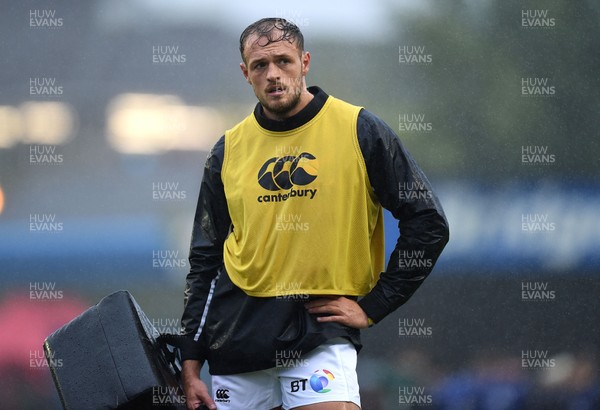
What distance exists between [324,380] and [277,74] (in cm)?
102

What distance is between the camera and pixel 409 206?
319 centimetres

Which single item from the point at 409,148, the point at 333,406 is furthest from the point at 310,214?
the point at 409,148

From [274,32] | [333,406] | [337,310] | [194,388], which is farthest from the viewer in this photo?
[194,388]

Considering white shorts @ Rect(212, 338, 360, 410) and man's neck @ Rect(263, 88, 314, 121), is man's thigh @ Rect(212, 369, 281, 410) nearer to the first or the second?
white shorts @ Rect(212, 338, 360, 410)

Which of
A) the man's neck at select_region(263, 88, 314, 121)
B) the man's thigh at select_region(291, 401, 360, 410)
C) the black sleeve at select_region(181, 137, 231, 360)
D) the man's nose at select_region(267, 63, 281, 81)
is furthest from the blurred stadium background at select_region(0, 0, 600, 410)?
the man's thigh at select_region(291, 401, 360, 410)

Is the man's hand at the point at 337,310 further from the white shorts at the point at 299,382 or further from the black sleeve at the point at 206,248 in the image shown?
the black sleeve at the point at 206,248

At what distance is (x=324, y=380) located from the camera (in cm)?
309

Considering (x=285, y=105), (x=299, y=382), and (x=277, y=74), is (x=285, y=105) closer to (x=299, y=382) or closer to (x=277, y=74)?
(x=277, y=74)

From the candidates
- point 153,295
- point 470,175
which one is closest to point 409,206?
point 470,175

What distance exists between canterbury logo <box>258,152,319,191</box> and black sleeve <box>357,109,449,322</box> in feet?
0.61

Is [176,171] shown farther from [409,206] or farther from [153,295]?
[409,206]

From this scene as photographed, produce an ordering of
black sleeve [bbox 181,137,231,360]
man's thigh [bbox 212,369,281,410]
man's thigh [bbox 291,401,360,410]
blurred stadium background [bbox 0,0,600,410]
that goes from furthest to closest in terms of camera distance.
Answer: blurred stadium background [bbox 0,0,600,410]
black sleeve [bbox 181,137,231,360]
man's thigh [bbox 212,369,281,410]
man's thigh [bbox 291,401,360,410]

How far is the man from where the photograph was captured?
3158 mm

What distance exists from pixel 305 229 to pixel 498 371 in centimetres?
212
